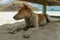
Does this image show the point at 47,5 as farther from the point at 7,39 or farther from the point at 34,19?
the point at 7,39

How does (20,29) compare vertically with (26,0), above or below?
below

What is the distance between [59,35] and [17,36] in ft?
1.67

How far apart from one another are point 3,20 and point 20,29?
3.95ft

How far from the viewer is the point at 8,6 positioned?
10.8ft

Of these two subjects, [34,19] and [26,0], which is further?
[26,0]

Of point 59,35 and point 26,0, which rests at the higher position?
point 26,0

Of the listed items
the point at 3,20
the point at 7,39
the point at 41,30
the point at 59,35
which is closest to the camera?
the point at 7,39

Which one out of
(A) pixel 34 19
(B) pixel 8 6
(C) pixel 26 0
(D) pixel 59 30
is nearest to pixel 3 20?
(B) pixel 8 6

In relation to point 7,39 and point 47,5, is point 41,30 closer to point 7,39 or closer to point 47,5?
point 7,39

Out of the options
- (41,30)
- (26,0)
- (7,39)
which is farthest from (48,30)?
(26,0)

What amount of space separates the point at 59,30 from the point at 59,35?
183 millimetres

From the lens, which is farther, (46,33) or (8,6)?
(8,6)

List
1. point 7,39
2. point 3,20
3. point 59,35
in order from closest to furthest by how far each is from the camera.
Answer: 1. point 7,39
2. point 59,35
3. point 3,20

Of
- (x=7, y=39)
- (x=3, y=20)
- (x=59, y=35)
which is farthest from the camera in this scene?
(x=3, y=20)
